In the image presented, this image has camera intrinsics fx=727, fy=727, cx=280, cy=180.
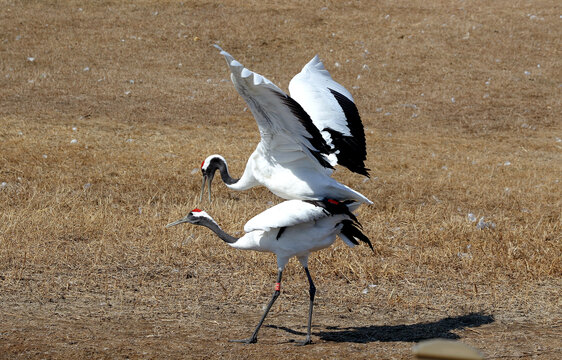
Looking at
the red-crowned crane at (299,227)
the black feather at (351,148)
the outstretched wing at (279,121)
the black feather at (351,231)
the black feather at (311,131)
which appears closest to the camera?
the outstretched wing at (279,121)

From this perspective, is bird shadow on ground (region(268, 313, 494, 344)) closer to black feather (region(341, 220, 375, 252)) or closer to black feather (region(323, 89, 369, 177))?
black feather (region(341, 220, 375, 252))

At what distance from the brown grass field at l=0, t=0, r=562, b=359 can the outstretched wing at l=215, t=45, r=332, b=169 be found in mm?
1174

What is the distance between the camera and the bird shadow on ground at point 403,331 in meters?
4.62

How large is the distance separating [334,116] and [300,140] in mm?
767

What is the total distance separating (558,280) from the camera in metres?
5.75

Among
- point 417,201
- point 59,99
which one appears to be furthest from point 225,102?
point 417,201

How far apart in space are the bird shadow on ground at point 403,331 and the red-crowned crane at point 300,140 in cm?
86

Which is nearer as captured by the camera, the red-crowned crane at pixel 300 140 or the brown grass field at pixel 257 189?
the red-crowned crane at pixel 300 140

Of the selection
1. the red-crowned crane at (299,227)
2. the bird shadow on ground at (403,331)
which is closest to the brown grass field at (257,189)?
the bird shadow on ground at (403,331)

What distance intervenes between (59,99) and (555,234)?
8794 mm

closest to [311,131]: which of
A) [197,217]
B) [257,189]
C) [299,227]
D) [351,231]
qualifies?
[299,227]

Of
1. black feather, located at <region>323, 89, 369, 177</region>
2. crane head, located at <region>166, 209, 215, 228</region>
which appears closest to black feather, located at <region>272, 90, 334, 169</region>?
black feather, located at <region>323, 89, 369, 177</region>

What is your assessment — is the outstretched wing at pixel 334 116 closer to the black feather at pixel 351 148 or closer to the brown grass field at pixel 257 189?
the black feather at pixel 351 148

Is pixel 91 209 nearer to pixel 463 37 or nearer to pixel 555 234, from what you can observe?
pixel 555 234
